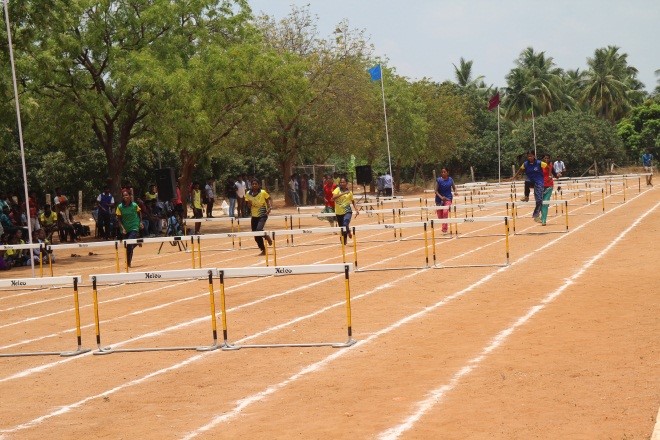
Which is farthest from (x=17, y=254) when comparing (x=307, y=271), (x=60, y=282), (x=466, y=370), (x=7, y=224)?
(x=466, y=370)

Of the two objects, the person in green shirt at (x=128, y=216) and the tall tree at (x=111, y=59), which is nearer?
the person in green shirt at (x=128, y=216)

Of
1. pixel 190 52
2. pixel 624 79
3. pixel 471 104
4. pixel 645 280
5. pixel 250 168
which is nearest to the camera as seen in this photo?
pixel 645 280

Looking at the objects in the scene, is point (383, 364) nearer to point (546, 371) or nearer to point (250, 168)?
point (546, 371)

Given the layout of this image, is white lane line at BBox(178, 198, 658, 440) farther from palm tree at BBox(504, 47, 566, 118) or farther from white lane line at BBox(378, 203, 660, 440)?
palm tree at BBox(504, 47, 566, 118)

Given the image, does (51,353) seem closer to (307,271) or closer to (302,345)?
(302,345)

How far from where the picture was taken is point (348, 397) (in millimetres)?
9070

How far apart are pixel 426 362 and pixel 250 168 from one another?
60.8 m

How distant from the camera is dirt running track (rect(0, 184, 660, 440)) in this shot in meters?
8.17

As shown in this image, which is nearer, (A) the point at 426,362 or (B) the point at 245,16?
(A) the point at 426,362

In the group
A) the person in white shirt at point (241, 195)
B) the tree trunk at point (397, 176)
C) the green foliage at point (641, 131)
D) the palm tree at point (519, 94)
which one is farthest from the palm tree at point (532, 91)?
the person in white shirt at point (241, 195)

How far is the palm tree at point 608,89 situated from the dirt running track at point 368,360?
7998 centimetres

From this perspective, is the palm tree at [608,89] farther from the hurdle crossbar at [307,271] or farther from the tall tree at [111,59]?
the hurdle crossbar at [307,271]

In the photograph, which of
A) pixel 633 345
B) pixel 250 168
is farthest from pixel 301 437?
pixel 250 168

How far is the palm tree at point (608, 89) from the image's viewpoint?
9738 centimetres
